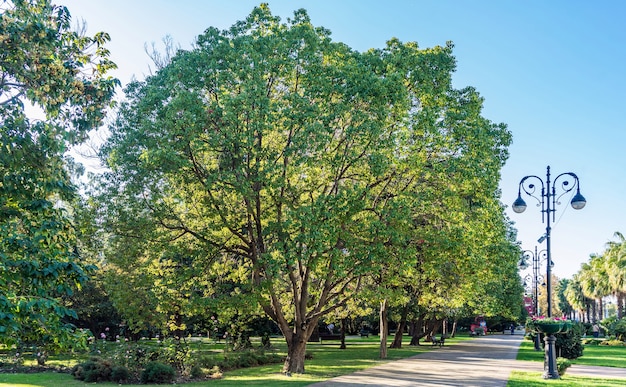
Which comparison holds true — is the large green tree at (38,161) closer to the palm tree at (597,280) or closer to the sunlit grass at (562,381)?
the sunlit grass at (562,381)

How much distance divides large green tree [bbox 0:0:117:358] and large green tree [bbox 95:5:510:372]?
28.6 ft

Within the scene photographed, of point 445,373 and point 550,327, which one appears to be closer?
point 550,327

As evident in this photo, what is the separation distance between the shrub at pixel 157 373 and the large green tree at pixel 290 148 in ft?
11.9

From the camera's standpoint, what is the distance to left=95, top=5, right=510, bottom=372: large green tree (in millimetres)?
16719

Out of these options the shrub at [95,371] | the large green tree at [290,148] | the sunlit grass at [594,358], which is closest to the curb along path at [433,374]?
the sunlit grass at [594,358]

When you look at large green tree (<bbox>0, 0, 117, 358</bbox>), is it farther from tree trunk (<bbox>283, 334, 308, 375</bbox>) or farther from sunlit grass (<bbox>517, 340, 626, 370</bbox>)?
sunlit grass (<bbox>517, 340, 626, 370</bbox>)

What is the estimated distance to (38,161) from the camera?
21.1 feet

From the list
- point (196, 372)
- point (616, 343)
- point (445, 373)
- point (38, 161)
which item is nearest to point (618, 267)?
point (616, 343)

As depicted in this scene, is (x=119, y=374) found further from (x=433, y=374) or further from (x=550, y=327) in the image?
(x=550, y=327)

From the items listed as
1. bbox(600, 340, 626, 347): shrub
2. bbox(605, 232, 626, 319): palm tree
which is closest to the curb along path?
bbox(600, 340, 626, 347): shrub

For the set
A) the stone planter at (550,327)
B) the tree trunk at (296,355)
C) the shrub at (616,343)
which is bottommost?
the shrub at (616,343)

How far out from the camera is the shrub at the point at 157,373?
1802 cm

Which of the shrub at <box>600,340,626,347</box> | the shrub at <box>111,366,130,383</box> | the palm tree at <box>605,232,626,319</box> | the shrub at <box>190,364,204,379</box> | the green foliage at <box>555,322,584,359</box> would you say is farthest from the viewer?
the palm tree at <box>605,232,626,319</box>

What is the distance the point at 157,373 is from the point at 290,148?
8504 millimetres
